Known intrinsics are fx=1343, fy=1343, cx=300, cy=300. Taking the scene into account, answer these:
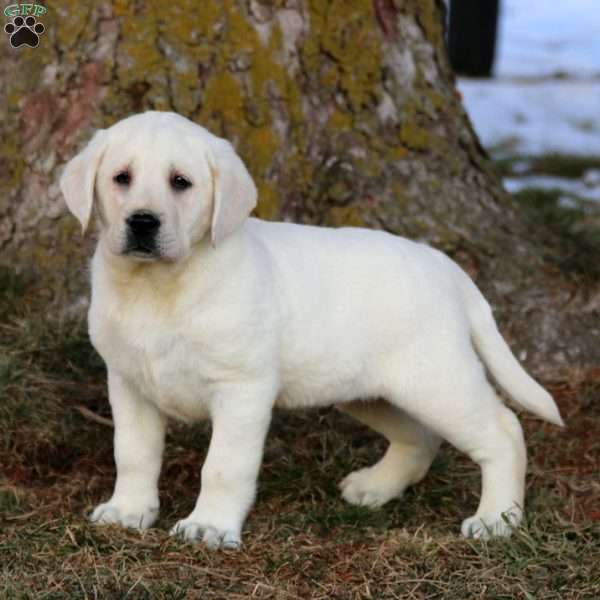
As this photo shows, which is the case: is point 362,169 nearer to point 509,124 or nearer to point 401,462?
point 401,462

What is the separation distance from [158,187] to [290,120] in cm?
192

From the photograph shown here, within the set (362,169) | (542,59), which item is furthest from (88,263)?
(542,59)

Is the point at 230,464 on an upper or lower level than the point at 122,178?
lower

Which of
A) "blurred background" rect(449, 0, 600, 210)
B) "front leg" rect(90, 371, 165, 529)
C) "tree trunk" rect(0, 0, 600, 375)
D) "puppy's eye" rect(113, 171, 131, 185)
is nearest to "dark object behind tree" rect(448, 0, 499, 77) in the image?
"blurred background" rect(449, 0, 600, 210)

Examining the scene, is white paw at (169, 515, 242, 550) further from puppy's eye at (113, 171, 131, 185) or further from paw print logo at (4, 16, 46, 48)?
paw print logo at (4, 16, 46, 48)

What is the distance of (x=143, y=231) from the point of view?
406 centimetres

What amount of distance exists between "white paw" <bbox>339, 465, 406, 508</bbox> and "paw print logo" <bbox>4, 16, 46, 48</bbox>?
7.90 feet

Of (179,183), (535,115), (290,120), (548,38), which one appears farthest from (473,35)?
(179,183)

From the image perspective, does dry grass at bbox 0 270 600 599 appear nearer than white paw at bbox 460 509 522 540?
Yes

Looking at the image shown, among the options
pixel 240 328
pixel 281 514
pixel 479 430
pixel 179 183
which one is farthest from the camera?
pixel 281 514

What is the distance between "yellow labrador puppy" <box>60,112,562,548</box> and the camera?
418cm

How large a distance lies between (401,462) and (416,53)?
7.08 ft

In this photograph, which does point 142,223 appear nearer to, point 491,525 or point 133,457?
point 133,457

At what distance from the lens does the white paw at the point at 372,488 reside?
16.4 feet
